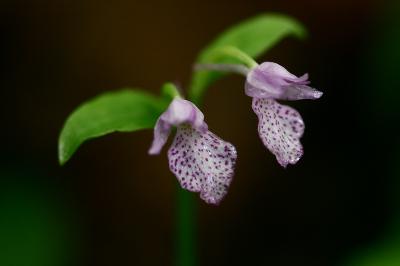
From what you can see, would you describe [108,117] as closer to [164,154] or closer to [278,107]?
[278,107]

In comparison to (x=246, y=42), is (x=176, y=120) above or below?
below

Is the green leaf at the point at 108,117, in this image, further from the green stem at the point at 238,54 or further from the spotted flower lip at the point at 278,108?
the spotted flower lip at the point at 278,108

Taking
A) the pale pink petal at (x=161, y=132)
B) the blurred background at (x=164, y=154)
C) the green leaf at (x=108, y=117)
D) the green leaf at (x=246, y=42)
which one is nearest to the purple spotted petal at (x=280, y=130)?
the pale pink petal at (x=161, y=132)

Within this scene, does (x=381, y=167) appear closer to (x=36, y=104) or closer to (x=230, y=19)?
(x=230, y=19)

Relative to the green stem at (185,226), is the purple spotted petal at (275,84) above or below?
above

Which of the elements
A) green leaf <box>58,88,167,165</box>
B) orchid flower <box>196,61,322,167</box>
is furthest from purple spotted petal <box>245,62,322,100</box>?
green leaf <box>58,88,167,165</box>

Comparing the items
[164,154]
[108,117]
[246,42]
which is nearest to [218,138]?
[108,117]

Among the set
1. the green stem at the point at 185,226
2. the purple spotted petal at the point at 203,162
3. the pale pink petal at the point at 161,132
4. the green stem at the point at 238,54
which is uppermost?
the green stem at the point at 238,54
